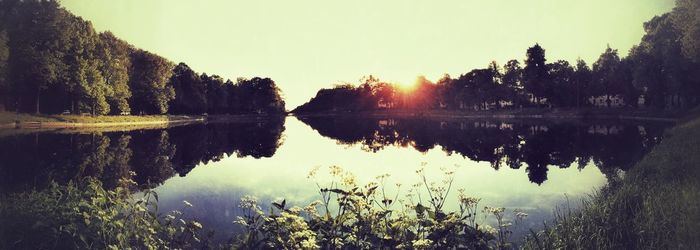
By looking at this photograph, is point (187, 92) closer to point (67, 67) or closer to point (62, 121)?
point (62, 121)

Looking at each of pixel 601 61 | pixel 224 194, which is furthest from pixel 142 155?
pixel 601 61

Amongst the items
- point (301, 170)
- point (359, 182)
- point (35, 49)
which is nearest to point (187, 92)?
point (35, 49)

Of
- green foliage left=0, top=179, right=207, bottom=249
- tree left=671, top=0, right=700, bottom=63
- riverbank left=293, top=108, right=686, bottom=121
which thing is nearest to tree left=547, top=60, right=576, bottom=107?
riverbank left=293, top=108, right=686, bottom=121

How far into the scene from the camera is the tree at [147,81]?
→ 103 metres

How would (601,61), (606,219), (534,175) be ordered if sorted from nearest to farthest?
(606,219) < (534,175) < (601,61)

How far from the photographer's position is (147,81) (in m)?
104

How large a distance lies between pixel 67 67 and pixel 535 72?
118 meters

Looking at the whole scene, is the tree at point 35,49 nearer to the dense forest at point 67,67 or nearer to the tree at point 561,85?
the dense forest at point 67,67

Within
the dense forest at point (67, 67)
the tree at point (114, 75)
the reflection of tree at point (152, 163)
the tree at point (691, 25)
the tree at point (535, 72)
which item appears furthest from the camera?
the tree at point (535, 72)

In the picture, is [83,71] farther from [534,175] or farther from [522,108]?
[522,108]

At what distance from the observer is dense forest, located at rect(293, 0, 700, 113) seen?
70562mm

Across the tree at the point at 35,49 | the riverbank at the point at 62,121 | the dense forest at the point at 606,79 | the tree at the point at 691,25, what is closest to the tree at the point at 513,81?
the dense forest at the point at 606,79

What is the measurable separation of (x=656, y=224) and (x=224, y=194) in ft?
57.0

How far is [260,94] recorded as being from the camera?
7653 inches
